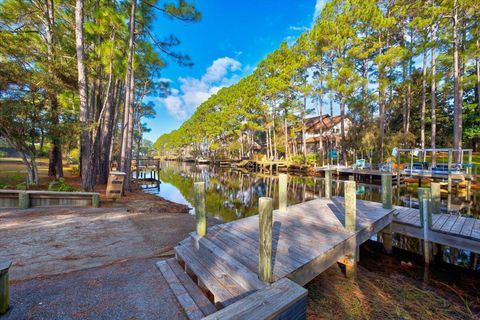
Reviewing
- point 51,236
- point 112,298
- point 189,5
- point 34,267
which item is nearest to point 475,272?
point 112,298

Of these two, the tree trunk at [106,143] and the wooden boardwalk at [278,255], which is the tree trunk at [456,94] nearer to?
the wooden boardwalk at [278,255]

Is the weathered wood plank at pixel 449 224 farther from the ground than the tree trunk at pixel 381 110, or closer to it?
closer to it

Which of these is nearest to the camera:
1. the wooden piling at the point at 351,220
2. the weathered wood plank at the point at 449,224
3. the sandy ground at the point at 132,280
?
the sandy ground at the point at 132,280

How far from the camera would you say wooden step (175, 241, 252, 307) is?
230 centimetres

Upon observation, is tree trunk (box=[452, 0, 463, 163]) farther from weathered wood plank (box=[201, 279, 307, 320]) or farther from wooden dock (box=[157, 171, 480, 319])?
weathered wood plank (box=[201, 279, 307, 320])

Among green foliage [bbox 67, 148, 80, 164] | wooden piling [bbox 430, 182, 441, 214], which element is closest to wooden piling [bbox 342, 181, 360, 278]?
wooden piling [bbox 430, 182, 441, 214]

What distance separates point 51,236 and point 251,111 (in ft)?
91.0

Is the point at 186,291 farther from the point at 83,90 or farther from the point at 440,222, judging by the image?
the point at 83,90

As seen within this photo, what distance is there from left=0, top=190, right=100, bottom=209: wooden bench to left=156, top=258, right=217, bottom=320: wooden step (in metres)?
5.48

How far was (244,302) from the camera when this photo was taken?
5.88 ft

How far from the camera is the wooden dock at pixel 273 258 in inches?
73.7

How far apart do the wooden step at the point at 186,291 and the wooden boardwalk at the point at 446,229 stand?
500 centimetres

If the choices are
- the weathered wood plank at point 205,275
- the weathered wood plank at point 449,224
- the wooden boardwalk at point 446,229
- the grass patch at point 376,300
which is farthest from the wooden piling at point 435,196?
the weathered wood plank at point 205,275

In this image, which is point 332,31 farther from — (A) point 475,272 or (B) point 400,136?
(A) point 475,272
